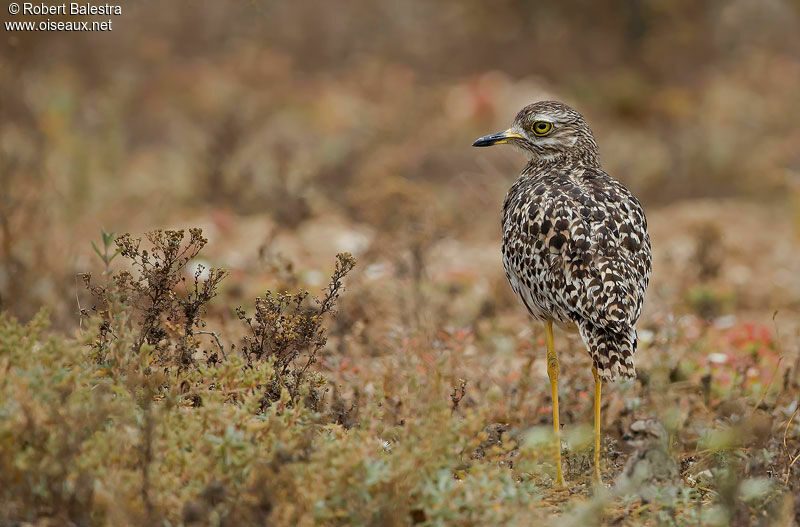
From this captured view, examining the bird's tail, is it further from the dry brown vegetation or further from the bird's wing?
the dry brown vegetation

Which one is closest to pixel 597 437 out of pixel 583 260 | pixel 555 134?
pixel 583 260

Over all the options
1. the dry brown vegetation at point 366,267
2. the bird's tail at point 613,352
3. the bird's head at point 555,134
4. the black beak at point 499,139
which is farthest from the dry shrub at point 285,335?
the bird's head at point 555,134

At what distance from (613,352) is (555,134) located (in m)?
1.67

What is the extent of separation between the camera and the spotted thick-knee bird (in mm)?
4371

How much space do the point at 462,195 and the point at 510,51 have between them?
20.6 ft

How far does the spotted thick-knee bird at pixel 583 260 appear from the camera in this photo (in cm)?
437

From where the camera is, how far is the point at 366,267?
24.0 feet

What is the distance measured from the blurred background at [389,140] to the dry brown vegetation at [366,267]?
2.0 inches

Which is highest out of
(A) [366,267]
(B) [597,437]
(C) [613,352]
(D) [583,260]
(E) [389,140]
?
(E) [389,140]

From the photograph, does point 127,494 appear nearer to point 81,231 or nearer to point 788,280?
point 81,231

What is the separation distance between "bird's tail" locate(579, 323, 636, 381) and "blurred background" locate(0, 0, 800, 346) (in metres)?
1.38

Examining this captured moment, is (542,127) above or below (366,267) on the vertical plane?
above

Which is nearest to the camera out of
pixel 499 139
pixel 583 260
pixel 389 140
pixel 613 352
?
pixel 613 352

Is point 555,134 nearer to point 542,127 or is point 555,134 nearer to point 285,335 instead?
Result: point 542,127
